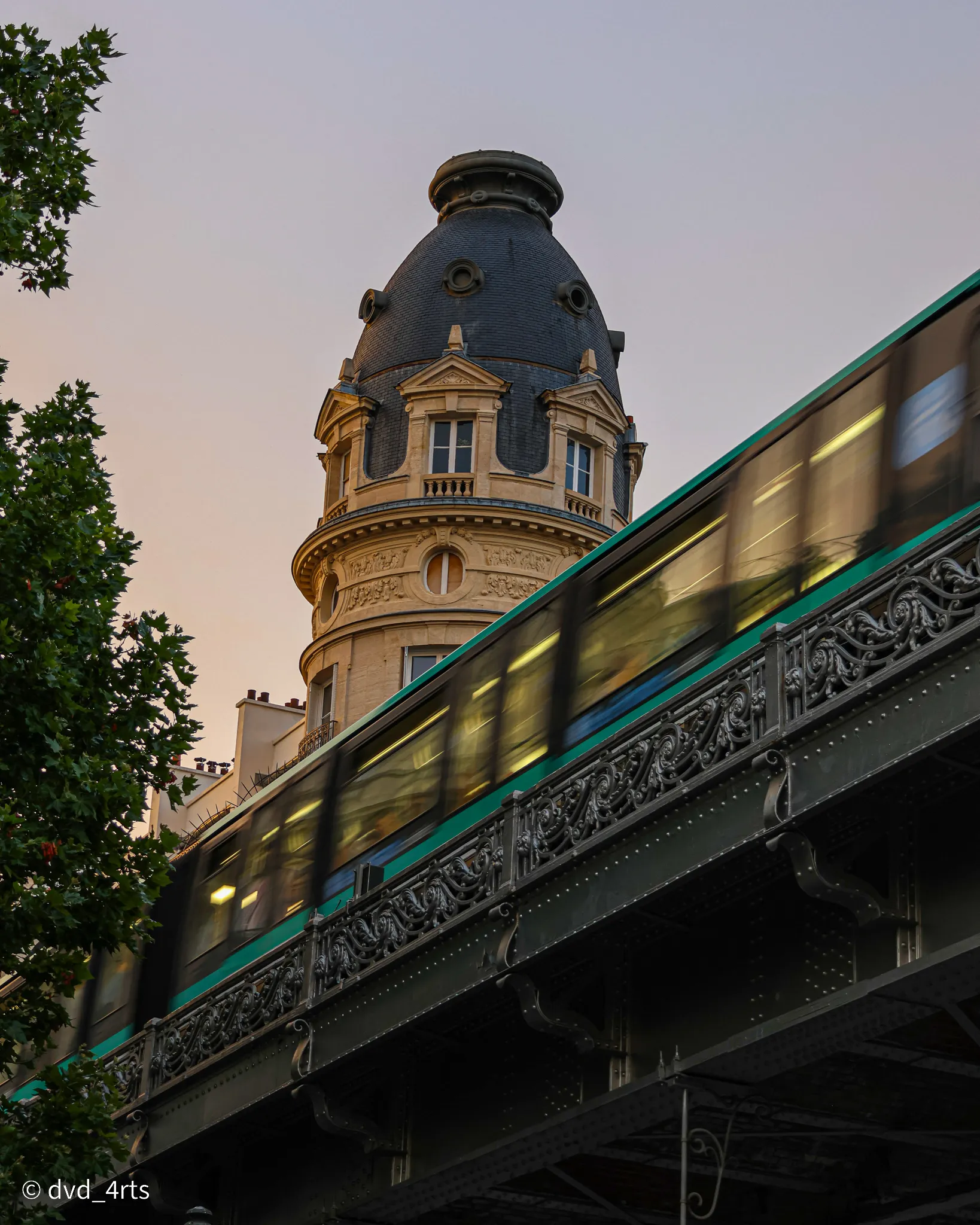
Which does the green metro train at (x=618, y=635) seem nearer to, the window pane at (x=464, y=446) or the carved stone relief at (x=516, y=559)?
the carved stone relief at (x=516, y=559)

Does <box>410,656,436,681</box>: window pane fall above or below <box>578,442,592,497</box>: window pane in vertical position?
below

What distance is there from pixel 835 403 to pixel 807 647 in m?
3.70

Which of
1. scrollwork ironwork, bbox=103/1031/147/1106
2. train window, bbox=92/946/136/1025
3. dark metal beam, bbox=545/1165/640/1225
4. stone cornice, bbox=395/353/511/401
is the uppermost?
stone cornice, bbox=395/353/511/401

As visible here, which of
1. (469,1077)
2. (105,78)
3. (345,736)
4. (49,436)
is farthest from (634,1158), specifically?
(105,78)

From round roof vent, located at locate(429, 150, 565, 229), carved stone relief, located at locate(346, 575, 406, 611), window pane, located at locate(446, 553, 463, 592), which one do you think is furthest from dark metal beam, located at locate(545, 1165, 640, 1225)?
round roof vent, located at locate(429, 150, 565, 229)

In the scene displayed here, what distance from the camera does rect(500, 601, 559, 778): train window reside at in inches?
743

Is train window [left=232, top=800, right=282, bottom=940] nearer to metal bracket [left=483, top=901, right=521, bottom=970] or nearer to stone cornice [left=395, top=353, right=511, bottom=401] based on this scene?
metal bracket [left=483, top=901, right=521, bottom=970]

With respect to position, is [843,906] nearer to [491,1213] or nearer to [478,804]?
[478,804]

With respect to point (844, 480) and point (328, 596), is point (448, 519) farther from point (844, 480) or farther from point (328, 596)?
point (844, 480)

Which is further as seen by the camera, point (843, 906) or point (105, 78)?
point (105, 78)

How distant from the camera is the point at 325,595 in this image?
49.3 m

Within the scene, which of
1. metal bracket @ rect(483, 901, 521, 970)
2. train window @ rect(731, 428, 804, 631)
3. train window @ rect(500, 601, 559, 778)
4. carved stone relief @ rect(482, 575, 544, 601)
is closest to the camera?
metal bracket @ rect(483, 901, 521, 970)

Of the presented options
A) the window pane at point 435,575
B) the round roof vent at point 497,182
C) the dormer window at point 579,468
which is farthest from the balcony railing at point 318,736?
the round roof vent at point 497,182

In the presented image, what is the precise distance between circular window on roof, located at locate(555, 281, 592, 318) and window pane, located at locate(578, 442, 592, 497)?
13.6 feet
